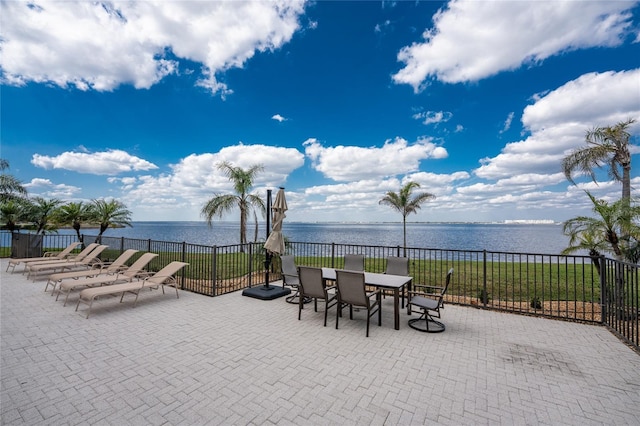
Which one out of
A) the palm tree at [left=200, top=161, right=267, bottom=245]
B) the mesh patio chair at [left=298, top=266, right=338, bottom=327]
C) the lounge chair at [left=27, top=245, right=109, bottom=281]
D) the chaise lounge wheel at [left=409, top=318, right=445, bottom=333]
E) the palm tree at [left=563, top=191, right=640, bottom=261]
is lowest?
the chaise lounge wheel at [left=409, top=318, right=445, bottom=333]

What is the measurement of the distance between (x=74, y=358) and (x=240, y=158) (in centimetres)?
1243

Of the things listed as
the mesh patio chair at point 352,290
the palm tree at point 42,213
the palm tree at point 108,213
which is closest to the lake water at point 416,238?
the palm tree at point 108,213

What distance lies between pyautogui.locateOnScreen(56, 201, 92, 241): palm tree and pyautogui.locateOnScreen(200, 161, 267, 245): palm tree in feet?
19.8

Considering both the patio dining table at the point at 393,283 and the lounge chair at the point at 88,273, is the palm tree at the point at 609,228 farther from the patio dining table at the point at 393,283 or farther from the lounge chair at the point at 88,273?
the lounge chair at the point at 88,273

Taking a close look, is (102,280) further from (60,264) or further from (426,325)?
(426,325)

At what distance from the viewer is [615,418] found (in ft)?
8.16

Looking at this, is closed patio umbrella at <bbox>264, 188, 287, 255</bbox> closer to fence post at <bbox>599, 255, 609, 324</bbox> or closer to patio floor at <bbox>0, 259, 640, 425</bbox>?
patio floor at <bbox>0, 259, 640, 425</bbox>

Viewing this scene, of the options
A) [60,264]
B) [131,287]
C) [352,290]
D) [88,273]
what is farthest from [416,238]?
[131,287]

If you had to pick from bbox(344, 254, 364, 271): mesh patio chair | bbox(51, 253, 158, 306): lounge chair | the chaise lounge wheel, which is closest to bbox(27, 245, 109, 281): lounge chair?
bbox(51, 253, 158, 306): lounge chair

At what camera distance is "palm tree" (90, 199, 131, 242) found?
45.6 feet

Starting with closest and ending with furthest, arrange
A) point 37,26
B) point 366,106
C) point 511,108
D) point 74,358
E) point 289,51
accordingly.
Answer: point 74,358, point 37,26, point 289,51, point 511,108, point 366,106

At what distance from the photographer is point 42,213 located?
1398 cm

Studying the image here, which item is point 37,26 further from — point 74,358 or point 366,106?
point 366,106

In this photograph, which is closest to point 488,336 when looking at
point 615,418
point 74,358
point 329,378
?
point 615,418
